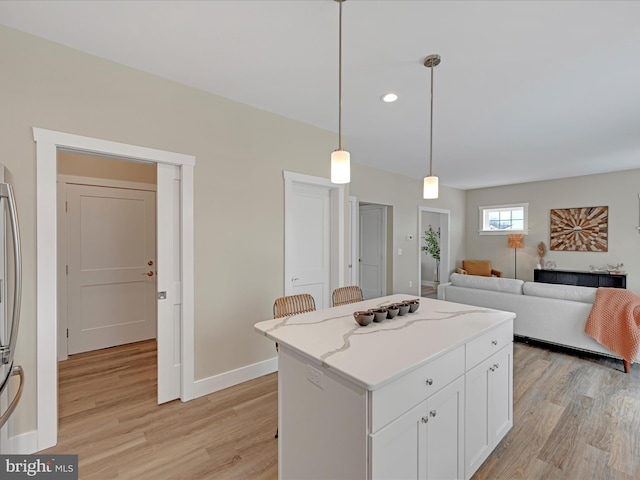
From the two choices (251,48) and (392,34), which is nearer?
(392,34)

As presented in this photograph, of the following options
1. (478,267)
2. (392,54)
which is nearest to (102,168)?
(392,54)

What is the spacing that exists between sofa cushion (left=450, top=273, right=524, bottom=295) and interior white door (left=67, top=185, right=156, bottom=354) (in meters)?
4.48

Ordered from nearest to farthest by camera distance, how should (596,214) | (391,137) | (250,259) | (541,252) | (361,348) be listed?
(361,348) < (250,259) < (391,137) < (596,214) < (541,252)

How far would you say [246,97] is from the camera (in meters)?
2.77

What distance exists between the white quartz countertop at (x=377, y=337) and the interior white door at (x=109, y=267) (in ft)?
10.1

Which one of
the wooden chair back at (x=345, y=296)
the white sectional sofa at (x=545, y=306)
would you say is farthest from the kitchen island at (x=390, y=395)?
the white sectional sofa at (x=545, y=306)

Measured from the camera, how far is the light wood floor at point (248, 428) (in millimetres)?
1827

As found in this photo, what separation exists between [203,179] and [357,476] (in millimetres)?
2384

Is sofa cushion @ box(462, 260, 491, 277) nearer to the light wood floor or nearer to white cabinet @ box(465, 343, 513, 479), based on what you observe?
the light wood floor

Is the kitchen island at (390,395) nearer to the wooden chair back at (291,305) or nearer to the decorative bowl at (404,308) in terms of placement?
the decorative bowl at (404,308)

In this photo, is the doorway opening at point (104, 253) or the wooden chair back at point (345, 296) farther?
the doorway opening at point (104, 253)

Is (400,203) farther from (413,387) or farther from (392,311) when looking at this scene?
(413,387)

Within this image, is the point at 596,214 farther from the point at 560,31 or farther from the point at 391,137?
the point at 560,31

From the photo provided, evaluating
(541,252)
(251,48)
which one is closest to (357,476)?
(251,48)
